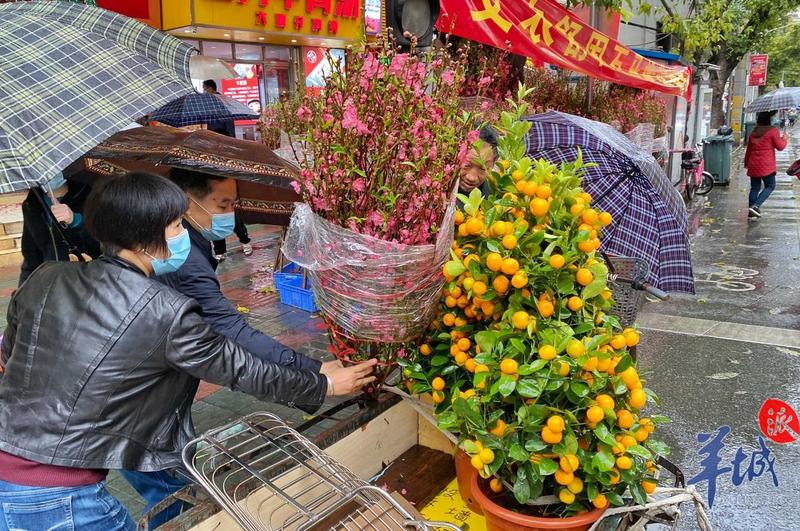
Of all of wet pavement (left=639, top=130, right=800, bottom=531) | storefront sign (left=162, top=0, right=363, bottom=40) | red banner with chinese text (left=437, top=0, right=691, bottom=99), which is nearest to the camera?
wet pavement (left=639, top=130, right=800, bottom=531)

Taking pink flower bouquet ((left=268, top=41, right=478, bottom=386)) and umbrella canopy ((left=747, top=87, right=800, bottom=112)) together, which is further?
umbrella canopy ((left=747, top=87, right=800, bottom=112))

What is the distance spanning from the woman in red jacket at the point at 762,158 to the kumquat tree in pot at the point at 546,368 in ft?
34.7

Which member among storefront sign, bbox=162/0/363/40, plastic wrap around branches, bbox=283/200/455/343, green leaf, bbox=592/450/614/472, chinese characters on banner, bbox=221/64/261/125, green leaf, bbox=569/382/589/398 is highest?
storefront sign, bbox=162/0/363/40

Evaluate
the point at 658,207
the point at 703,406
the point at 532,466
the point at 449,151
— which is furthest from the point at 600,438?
the point at 703,406

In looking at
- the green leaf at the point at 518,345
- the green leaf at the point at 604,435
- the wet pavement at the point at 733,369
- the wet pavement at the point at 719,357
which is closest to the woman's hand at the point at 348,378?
the green leaf at the point at 518,345

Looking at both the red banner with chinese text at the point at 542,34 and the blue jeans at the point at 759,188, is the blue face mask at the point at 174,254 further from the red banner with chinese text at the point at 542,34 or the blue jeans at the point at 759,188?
the blue jeans at the point at 759,188

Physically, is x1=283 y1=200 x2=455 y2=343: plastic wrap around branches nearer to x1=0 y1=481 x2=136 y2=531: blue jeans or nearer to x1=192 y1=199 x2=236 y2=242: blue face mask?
x1=192 y1=199 x2=236 y2=242: blue face mask

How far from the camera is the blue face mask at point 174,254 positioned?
1.93m

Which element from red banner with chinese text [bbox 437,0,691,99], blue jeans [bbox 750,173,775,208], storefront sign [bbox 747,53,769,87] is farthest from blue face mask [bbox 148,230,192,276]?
→ storefront sign [bbox 747,53,769,87]

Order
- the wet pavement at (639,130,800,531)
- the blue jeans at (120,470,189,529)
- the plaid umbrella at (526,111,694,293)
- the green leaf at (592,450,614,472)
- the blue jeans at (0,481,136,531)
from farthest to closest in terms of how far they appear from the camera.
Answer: the wet pavement at (639,130,800,531), the plaid umbrella at (526,111,694,293), the blue jeans at (120,470,189,529), the blue jeans at (0,481,136,531), the green leaf at (592,450,614,472)

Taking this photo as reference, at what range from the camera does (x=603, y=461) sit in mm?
1600

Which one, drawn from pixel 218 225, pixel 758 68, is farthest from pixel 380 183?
pixel 758 68

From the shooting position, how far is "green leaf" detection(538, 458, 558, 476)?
1602mm

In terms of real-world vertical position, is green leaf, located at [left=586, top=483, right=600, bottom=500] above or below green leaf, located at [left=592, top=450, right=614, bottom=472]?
below
